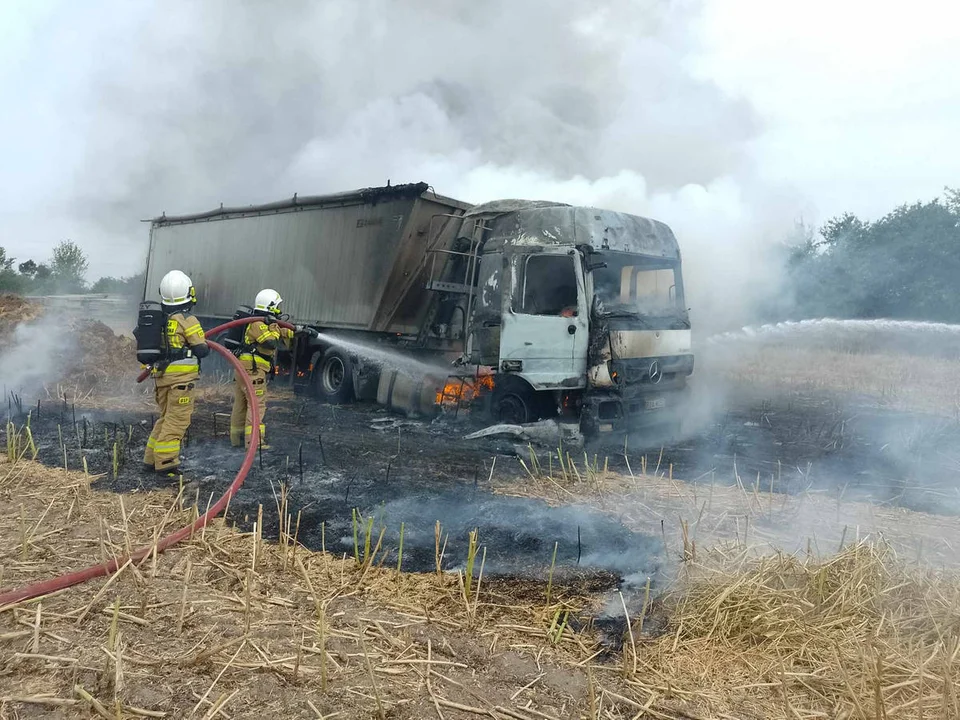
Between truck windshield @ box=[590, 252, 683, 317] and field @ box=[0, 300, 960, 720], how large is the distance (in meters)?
1.92

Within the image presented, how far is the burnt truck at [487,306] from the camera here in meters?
7.48

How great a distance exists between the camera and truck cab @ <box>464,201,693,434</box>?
7.46m

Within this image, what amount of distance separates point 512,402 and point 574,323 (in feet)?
4.03

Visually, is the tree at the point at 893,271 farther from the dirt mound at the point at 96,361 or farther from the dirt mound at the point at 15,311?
the dirt mound at the point at 15,311

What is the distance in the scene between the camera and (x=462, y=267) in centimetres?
876

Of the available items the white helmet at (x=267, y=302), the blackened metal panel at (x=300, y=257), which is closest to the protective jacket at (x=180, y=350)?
the white helmet at (x=267, y=302)

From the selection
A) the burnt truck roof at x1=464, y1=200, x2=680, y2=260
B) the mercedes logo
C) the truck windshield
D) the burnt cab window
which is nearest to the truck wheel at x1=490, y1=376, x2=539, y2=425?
the burnt cab window

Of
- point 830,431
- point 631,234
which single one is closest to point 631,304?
point 631,234

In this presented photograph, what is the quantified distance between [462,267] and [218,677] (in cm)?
668

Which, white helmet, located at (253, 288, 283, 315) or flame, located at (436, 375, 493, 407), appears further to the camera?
flame, located at (436, 375, 493, 407)

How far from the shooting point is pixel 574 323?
7453 mm

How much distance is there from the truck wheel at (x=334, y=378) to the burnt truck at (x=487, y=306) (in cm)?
2

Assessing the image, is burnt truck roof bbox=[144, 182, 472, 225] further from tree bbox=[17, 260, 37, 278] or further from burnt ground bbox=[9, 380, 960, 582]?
tree bbox=[17, 260, 37, 278]

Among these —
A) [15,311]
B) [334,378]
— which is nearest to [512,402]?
[334,378]
